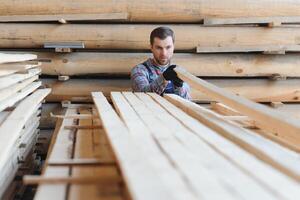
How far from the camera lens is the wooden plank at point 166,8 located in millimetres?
5266

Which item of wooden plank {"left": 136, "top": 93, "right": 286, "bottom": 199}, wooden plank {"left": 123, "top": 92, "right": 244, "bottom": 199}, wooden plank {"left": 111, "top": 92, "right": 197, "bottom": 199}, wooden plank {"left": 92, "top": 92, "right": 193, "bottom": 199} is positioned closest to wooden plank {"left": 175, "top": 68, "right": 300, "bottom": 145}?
wooden plank {"left": 136, "top": 93, "right": 286, "bottom": 199}

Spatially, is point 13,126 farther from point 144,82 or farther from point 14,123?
point 144,82

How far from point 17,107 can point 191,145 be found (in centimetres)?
209

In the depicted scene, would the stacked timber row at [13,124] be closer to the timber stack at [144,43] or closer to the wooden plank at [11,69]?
the wooden plank at [11,69]

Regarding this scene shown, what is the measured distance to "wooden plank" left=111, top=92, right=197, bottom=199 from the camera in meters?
1.52

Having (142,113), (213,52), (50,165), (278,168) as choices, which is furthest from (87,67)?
(278,168)

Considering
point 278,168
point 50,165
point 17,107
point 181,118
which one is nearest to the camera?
point 278,168

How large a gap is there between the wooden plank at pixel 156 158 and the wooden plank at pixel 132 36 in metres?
2.44

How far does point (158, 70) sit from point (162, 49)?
0.97 ft

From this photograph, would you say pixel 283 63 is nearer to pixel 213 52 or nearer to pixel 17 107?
pixel 213 52

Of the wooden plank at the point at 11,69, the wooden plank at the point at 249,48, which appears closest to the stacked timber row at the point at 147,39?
the wooden plank at the point at 249,48

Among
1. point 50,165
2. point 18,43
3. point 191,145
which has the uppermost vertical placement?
point 18,43

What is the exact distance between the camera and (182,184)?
157 cm

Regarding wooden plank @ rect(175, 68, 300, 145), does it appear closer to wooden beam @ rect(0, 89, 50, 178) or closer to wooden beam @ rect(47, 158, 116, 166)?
wooden beam @ rect(47, 158, 116, 166)
